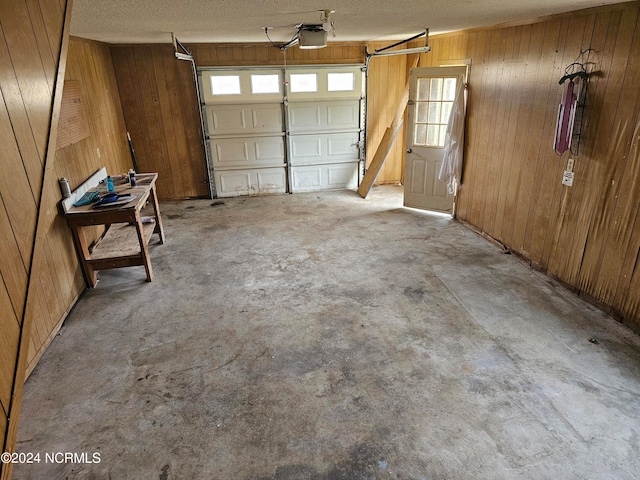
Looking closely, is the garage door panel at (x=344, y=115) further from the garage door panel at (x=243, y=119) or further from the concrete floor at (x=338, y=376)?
the concrete floor at (x=338, y=376)

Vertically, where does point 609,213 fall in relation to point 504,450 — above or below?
above

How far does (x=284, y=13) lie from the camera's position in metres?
3.22

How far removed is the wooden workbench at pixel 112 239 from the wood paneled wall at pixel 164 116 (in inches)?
90.0

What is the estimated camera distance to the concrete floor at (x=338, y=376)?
218 centimetres

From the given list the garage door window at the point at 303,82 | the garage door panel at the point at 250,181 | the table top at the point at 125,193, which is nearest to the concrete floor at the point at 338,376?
the table top at the point at 125,193

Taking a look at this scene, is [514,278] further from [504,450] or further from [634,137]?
[504,450]

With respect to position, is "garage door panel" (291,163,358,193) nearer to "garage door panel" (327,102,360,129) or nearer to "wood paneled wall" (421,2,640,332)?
"garage door panel" (327,102,360,129)

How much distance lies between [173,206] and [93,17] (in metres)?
3.87

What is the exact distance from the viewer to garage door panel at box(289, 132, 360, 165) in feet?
23.5

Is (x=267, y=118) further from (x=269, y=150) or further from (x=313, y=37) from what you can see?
(x=313, y=37)

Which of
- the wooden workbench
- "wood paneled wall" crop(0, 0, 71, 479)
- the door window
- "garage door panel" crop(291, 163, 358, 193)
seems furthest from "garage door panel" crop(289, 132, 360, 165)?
"wood paneled wall" crop(0, 0, 71, 479)

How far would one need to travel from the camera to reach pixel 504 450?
86.2 inches

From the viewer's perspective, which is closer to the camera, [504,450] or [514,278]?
[504,450]

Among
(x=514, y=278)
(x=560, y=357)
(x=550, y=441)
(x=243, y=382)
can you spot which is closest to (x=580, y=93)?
(x=514, y=278)
